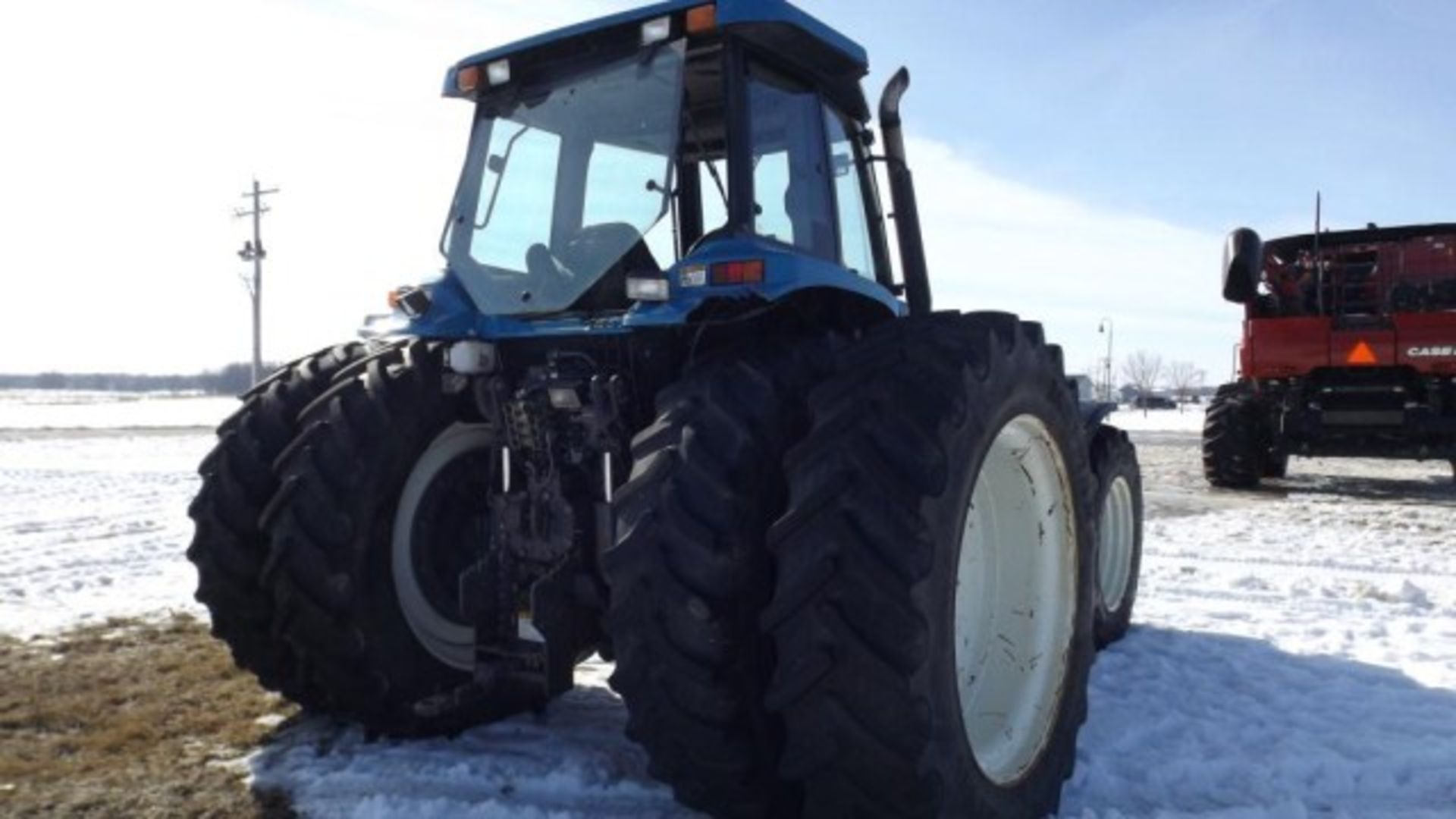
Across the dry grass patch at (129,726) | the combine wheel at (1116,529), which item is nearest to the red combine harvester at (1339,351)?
the combine wheel at (1116,529)

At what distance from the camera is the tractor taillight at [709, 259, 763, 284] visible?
328 centimetres

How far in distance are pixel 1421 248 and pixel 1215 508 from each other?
15.4ft

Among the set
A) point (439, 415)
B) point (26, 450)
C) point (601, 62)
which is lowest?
point (26, 450)

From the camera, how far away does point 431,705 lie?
397 cm

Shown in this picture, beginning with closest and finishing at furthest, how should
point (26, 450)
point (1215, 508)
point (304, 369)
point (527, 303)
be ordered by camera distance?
point (527, 303) < point (304, 369) < point (1215, 508) < point (26, 450)

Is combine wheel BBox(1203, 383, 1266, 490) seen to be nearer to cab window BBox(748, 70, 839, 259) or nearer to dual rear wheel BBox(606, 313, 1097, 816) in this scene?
cab window BBox(748, 70, 839, 259)

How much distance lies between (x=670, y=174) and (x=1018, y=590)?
185 centimetres

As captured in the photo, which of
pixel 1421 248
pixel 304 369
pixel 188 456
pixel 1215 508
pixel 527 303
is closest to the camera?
pixel 527 303

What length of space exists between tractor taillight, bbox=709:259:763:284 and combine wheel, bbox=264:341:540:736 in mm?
1229

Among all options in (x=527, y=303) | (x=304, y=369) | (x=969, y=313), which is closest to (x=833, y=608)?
(x=969, y=313)

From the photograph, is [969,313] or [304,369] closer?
[969,313]

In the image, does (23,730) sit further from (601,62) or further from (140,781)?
(601,62)

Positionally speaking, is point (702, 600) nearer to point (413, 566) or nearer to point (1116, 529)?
point (413, 566)

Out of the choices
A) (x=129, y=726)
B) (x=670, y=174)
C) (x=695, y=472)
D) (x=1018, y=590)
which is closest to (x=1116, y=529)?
(x=1018, y=590)
